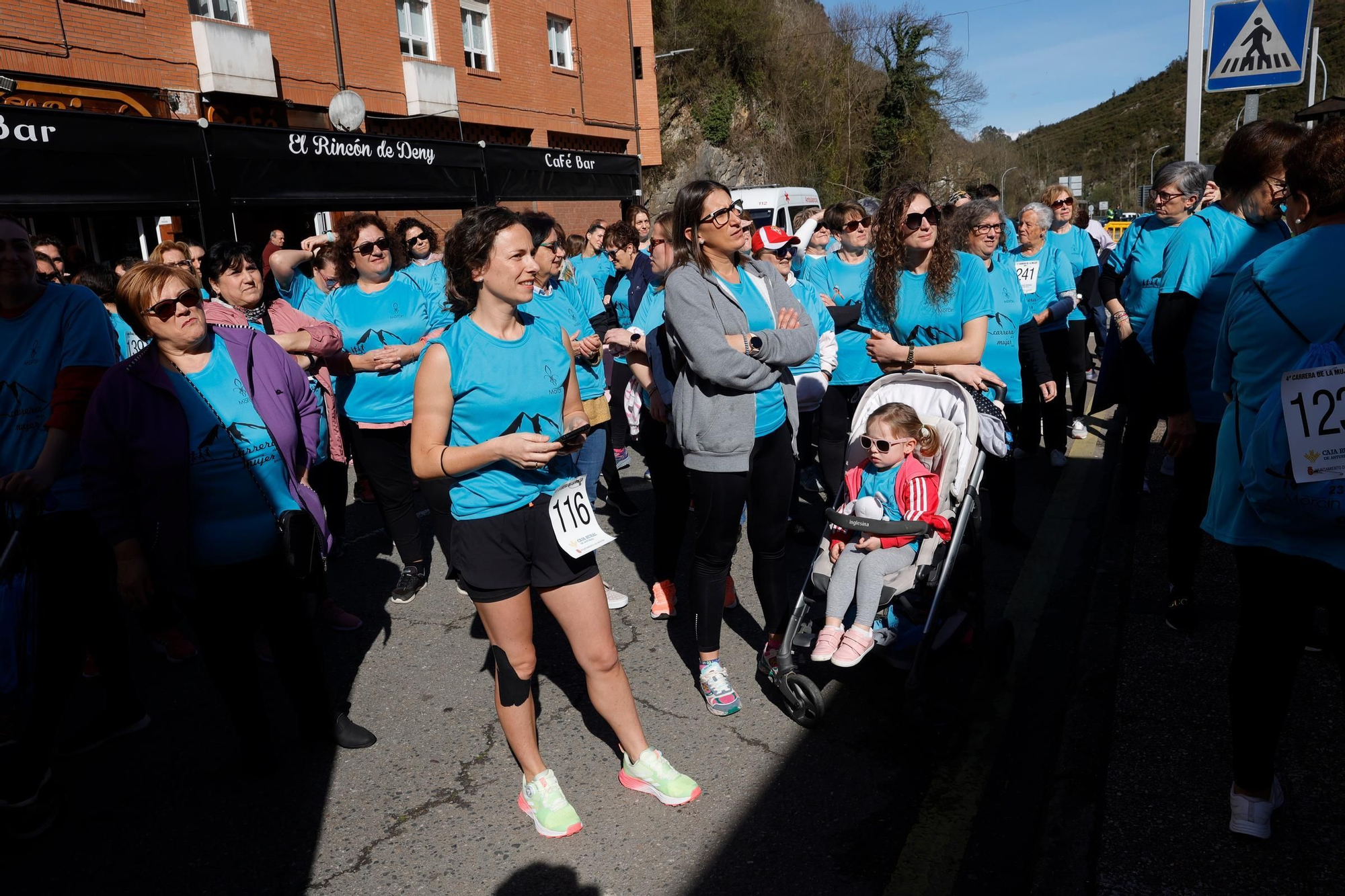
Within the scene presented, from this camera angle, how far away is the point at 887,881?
2.71 m

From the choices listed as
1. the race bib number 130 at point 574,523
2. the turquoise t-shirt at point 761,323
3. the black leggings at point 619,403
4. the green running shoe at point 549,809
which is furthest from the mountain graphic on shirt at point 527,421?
the black leggings at point 619,403

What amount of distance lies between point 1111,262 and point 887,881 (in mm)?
4626

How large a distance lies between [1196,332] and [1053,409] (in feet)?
10.1

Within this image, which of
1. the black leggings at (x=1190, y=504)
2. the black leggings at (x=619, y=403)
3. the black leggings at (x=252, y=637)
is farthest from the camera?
the black leggings at (x=619, y=403)

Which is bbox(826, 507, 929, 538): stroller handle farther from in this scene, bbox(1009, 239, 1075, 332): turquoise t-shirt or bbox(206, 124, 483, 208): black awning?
bbox(206, 124, 483, 208): black awning

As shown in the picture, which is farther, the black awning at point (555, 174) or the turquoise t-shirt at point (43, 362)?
the black awning at point (555, 174)

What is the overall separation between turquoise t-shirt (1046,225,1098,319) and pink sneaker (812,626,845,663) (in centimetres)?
495

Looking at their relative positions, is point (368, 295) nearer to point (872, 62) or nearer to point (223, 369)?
point (223, 369)

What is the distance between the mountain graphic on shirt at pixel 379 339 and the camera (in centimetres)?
486

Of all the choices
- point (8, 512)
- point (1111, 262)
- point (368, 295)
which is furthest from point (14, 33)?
point (1111, 262)

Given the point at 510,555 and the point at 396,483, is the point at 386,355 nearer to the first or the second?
the point at 396,483

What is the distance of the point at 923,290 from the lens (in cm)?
434

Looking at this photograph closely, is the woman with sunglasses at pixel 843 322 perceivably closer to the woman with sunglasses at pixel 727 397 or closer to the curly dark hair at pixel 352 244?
the woman with sunglasses at pixel 727 397

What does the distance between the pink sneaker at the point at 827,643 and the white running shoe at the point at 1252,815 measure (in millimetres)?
1297
